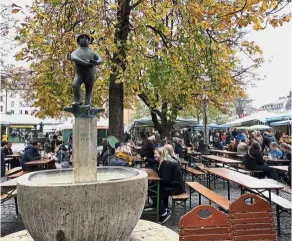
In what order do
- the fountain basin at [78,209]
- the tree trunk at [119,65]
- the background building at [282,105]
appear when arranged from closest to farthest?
1. the fountain basin at [78,209]
2. the tree trunk at [119,65]
3. the background building at [282,105]

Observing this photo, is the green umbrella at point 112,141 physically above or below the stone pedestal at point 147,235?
above

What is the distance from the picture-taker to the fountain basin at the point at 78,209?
10.6 feet

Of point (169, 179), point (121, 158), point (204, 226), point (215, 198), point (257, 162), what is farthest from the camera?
point (257, 162)

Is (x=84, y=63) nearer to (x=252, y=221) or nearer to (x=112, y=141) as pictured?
(x=252, y=221)

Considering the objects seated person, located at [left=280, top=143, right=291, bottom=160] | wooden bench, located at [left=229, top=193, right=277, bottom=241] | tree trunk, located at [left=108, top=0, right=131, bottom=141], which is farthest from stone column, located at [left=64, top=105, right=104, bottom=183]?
seated person, located at [left=280, top=143, right=291, bottom=160]

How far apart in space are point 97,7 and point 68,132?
71.4 ft

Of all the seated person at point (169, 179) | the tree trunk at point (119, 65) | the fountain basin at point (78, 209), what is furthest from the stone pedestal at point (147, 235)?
the tree trunk at point (119, 65)

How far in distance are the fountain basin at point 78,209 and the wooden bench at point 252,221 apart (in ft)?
5.24

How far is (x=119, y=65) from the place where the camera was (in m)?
8.97

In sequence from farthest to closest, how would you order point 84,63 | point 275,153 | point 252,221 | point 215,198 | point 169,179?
1. point 275,153
2. point 169,179
3. point 215,198
4. point 84,63
5. point 252,221

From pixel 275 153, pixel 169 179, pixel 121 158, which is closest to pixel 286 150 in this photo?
pixel 275 153

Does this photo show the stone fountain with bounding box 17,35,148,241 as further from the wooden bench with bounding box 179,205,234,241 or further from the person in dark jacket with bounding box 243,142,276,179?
the person in dark jacket with bounding box 243,142,276,179

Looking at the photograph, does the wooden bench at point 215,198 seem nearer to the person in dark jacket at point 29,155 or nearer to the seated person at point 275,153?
the seated person at point 275,153

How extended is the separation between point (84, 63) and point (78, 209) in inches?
81.8
